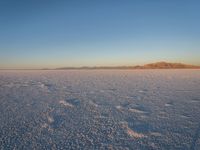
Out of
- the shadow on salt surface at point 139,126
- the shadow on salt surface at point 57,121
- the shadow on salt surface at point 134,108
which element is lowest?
the shadow on salt surface at point 139,126

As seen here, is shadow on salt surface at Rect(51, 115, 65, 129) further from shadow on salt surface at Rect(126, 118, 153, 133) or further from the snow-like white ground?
shadow on salt surface at Rect(126, 118, 153, 133)

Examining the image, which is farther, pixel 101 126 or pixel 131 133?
pixel 101 126

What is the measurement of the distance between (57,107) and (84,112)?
2.16 feet

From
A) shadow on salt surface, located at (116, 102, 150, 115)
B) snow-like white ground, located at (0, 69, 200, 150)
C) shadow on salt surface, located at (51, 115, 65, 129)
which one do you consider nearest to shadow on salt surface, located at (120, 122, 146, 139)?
snow-like white ground, located at (0, 69, 200, 150)

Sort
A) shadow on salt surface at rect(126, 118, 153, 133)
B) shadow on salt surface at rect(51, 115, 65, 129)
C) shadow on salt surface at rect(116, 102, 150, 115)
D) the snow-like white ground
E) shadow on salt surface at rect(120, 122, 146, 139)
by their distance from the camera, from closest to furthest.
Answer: the snow-like white ground → shadow on salt surface at rect(120, 122, 146, 139) → shadow on salt surface at rect(126, 118, 153, 133) → shadow on salt surface at rect(51, 115, 65, 129) → shadow on salt surface at rect(116, 102, 150, 115)

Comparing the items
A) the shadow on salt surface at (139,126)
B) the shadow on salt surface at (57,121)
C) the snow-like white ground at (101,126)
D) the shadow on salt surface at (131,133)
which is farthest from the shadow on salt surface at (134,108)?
the shadow on salt surface at (57,121)

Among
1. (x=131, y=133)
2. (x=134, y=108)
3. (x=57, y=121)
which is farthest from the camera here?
(x=134, y=108)

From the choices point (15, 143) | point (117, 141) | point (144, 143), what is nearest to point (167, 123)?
point (144, 143)

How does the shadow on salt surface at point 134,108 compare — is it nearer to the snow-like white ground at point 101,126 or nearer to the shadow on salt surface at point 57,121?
the snow-like white ground at point 101,126

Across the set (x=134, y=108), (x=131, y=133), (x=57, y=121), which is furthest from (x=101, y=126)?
(x=134, y=108)

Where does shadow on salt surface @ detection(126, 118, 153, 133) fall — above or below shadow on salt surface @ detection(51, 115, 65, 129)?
below

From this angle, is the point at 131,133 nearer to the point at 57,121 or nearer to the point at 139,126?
the point at 139,126

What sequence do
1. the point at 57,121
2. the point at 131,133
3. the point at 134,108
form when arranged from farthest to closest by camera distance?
the point at 134,108 → the point at 57,121 → the point at 131,133

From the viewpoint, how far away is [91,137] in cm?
216
